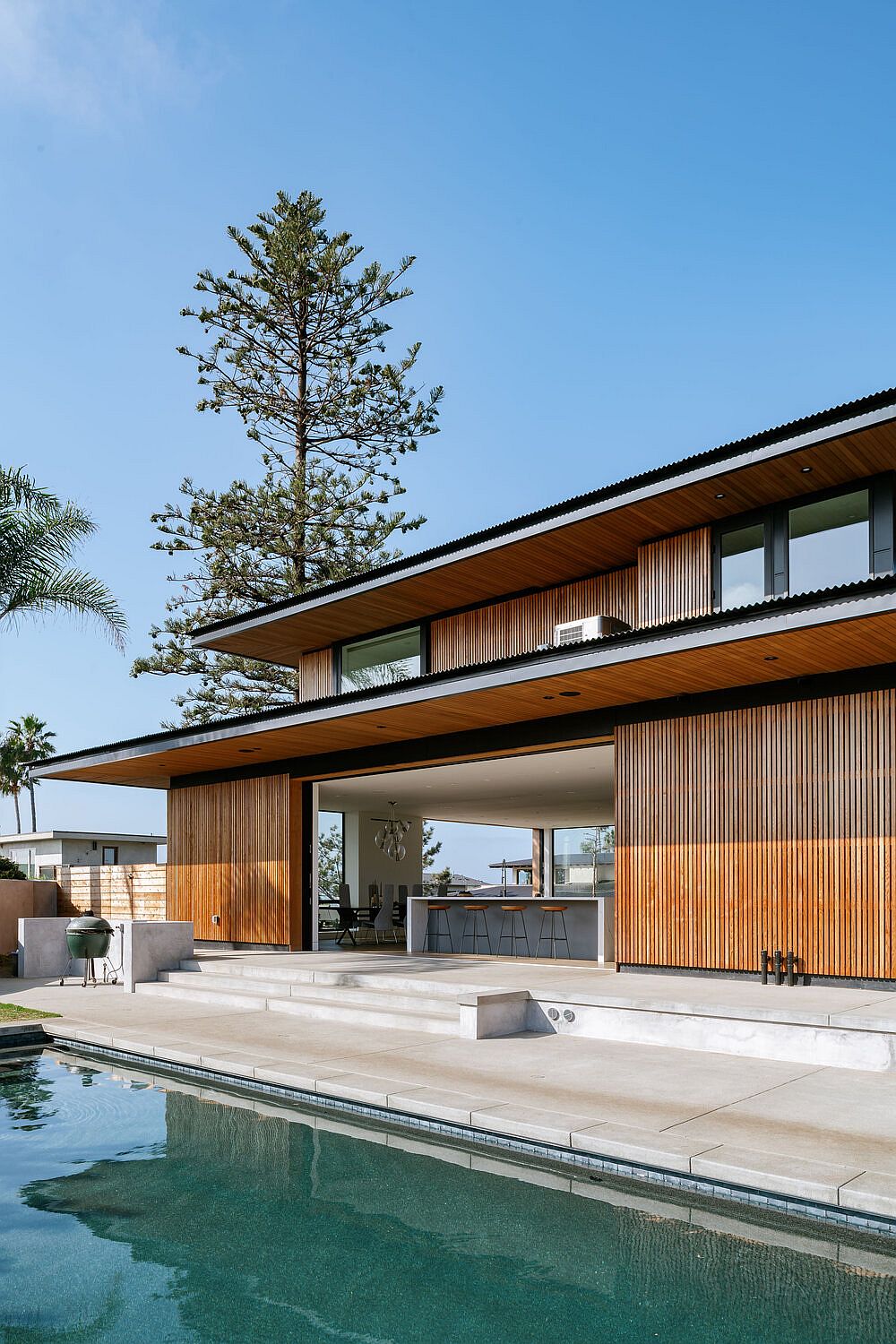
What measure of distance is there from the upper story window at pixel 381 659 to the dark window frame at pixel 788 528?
17.6 feet

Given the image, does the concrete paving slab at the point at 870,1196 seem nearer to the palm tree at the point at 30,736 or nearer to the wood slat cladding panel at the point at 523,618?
the wood slat cladding panel at the point at 523,618

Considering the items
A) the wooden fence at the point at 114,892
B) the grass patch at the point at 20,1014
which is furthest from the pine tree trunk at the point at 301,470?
the grass patch at the point at 20,1014

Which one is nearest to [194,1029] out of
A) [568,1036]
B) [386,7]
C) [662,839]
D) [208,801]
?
[568,1036]

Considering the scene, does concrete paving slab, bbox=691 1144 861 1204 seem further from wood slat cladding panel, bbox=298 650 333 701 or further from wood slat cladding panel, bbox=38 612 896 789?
wood slat cladding panel, bbox=298 650 333 701

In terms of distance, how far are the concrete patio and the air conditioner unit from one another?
408 cm

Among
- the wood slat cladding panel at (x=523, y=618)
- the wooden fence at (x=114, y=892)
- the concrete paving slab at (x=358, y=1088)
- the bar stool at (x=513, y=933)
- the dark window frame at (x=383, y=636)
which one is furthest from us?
the wooden fence at (x=114, y=892)

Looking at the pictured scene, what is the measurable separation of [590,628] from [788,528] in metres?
2.64

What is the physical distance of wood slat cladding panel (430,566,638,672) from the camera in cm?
1352

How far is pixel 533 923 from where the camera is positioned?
14820 mm

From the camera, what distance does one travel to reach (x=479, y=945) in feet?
50.6

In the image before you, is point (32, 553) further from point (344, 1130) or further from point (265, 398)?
point (265, 398)

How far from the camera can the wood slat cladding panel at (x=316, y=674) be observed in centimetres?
1761

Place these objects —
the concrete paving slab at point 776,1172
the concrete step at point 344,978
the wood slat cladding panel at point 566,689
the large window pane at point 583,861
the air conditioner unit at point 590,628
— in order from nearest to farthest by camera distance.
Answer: the concrete paving slab at point 776,1172 < the wood slat cladding panel at point 566,689 < the concrete step at point 344,978 < the air conditioner unit at point 590,628 < the large window pane at point 583,861

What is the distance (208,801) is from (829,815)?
1032cm
